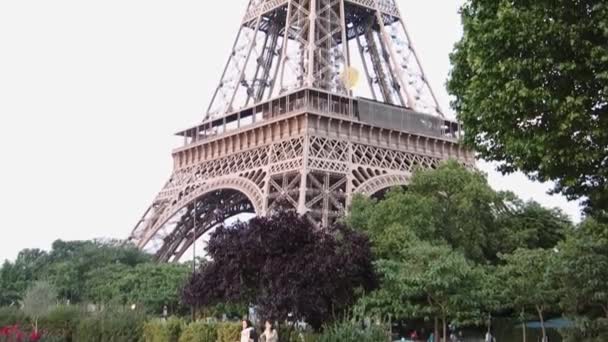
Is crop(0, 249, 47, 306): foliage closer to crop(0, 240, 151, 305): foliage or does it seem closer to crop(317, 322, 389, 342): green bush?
crop(0, 240, 151, 305): foliage

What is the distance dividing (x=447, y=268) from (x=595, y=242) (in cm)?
546

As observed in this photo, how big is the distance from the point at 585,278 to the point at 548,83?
52.1 feet

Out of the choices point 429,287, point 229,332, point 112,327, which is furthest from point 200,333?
point 429,287

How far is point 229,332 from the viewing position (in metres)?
20.1

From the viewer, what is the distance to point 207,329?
68.6ft

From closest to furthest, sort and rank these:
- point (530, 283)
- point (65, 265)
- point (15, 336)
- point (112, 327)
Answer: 1. point (15, 336)
2. point (112, 327)
3. point (530, 283)
4. point (65, 265)

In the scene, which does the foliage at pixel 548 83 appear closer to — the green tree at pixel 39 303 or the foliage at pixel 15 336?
the foliage at pixel 15 336

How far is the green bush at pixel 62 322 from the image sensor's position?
82.0ft

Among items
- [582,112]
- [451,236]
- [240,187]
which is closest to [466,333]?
[451,236]

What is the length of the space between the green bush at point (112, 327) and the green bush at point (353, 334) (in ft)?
24.2

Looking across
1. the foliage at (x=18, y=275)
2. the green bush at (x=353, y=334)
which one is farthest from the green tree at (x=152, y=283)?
the green bush at (x=353, y=334)

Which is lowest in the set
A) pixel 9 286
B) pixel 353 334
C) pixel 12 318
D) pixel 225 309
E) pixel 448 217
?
pixel 353 334

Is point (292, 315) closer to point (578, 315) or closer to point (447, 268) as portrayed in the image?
point (447, 268)

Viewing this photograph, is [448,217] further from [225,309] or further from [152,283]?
[152,283]
